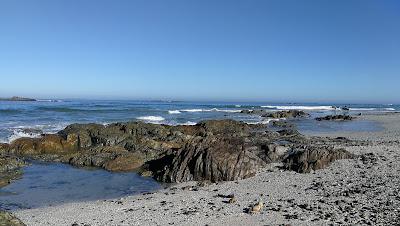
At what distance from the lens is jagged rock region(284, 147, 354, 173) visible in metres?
15.6

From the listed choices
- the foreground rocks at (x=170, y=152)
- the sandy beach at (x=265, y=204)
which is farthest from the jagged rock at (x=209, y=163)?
the sandy beach at (x=265, y=204)

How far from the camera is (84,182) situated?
14.9 m

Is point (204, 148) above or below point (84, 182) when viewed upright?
above

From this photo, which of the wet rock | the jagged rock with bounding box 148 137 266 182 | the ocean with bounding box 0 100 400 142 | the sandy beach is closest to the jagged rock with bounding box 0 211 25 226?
the sandy beach

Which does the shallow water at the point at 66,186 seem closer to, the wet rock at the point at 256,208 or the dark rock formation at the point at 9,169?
the dark rock formation at the point at 9,169

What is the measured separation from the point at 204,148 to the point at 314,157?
4359 millimetres

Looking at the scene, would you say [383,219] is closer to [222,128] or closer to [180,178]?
[180,178]

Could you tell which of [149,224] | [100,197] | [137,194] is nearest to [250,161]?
[137,194]

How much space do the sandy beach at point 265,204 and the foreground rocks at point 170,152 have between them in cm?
75

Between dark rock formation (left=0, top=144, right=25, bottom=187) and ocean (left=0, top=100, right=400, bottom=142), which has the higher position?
ocean (left=0, top=100, right=400, bottom=142)

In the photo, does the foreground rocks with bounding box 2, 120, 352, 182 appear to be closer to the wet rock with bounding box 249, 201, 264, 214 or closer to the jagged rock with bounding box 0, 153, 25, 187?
the jagged rock with bounding box 0, 153, 25, 187

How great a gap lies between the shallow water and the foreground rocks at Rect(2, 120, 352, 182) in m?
0.96

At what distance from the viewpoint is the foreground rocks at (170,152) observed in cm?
1501

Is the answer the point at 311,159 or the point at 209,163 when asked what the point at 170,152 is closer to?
the point at 209,163
